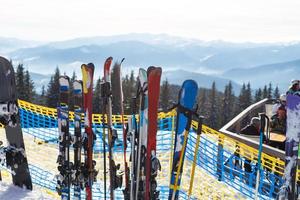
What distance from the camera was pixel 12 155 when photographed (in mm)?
5941

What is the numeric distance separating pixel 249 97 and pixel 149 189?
6309 centimetres

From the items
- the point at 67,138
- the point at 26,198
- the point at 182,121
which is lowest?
the point at 26,198

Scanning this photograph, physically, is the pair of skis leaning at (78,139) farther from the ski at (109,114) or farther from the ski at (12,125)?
the ski at (12,125)

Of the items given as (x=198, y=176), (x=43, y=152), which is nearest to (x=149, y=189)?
(x=198, y=176)

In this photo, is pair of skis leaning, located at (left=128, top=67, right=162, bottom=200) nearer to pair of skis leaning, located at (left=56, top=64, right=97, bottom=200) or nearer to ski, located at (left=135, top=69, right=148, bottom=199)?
ski, located at (left=135, top=69, right=148, bottom=199)

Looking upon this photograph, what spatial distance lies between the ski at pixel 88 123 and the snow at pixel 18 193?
4.42 feet

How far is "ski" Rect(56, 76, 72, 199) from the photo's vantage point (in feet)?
16.9

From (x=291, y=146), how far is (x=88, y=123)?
96.0 inches

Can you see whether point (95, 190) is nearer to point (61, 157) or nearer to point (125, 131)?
point (61, 157)

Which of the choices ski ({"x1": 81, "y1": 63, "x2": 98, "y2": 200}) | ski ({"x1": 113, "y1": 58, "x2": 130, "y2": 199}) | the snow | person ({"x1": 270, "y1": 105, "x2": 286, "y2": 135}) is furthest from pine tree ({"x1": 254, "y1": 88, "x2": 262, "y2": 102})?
ski ({"x1": 81, "y1": 63, "x2": 98, "y2": 200})

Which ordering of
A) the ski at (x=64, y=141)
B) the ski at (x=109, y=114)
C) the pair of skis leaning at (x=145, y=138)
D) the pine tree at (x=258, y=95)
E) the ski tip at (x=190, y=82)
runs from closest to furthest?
1. the ski tip at (x=190, y=82)
2. the pair of skis leaning at (x=145, y=138)
3. the ski at (x=109, y=114)
4. the ski at (x=64, y=141)
5. the pine tree at (x=258, y=95)

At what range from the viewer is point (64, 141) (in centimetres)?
525

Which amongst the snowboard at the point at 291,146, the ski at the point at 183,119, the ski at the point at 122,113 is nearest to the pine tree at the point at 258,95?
the ski at the point at 122,113

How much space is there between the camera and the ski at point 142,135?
4.39 m
